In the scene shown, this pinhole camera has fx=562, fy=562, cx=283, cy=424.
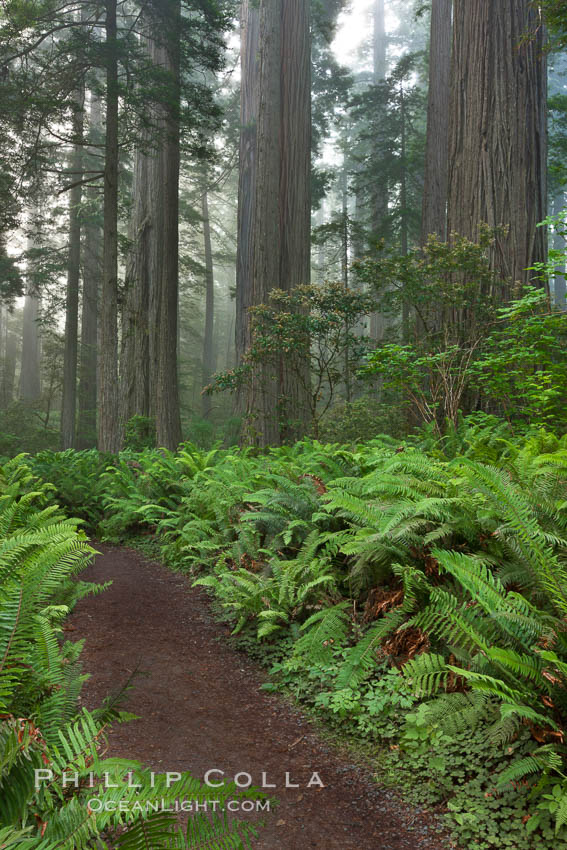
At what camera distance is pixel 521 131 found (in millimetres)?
7672

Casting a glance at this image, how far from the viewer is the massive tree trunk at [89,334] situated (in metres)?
Answer: 19.8

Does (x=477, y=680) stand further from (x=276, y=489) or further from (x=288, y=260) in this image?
(x=288, y=260)

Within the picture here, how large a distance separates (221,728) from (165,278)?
32.0 feet

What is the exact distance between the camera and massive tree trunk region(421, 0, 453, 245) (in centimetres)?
1327

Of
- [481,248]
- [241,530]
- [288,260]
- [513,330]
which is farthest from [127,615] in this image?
[288,260]

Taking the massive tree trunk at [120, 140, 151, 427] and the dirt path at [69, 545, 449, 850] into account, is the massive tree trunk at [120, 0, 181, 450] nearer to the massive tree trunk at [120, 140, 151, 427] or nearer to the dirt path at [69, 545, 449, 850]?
the massive tree trunk at [120, 140, 151, 427]

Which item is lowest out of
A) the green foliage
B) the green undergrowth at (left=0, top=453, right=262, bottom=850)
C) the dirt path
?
the dirt path

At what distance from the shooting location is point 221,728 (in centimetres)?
314

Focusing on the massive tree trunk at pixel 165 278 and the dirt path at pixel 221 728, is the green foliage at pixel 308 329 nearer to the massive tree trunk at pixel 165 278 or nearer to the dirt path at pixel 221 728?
the massive tree trunk at pixel 165 278

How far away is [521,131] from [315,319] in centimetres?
376

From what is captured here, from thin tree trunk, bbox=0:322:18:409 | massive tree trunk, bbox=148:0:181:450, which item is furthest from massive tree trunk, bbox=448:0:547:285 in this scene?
thin tree trunk, bbox=0:322:18:409

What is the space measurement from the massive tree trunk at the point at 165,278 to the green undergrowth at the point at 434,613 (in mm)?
5730

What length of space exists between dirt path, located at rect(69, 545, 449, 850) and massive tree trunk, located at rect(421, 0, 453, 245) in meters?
11.4

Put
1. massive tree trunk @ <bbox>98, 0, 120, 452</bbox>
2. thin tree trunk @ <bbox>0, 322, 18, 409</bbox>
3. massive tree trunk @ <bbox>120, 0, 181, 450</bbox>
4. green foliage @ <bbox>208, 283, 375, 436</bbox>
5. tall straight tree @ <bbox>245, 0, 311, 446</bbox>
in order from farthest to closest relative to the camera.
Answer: thin tree trunk @ <bbox>0, 322, 18, 409</bbox> → massive tree trunk @ <bbox>120, 0, 181, 450</bbox> → massive tree trunk @ <bbox>98, 0, 120, 452</bbox> → tall straight tree @ <bbox>245, 0, 311, 446</bbox> → green foliage @ <bbox>208, 283, 375, 436</bbox>
